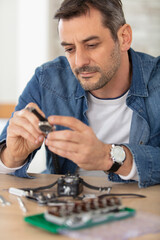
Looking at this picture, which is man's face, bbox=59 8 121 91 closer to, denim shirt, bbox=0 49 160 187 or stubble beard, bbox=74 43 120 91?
stubble beard, bbox=74 43 120 91

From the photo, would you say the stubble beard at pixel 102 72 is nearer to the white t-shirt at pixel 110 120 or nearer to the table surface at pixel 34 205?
the white t-shirt at pixel 110 120

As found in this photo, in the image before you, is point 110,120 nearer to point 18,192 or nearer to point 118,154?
point 118,154

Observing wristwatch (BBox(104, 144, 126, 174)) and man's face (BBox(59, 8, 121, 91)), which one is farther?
man's face (BBox(59, 8, 121, 91))

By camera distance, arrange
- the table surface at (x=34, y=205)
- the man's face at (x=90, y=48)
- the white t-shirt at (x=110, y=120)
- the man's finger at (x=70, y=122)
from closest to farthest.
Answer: the table surface at (x=34, y=205)
the man's finger at (x=70, y=122)
the man's face at (x=90, y=48)
the white t-shirt at (x=110, y=120)

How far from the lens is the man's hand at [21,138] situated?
123 centimetres

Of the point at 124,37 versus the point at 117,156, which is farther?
the point at 124,37

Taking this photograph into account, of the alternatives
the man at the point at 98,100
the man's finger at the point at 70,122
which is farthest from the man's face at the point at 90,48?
the man's finger at the point at 70,122

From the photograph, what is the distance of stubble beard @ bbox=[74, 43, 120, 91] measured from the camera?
1.58 metres

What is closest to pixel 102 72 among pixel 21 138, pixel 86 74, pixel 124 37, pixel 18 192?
pixel 86 74

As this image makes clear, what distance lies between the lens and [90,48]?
155cm

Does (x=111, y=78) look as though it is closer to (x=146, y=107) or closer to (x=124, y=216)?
(x=146, y=107)

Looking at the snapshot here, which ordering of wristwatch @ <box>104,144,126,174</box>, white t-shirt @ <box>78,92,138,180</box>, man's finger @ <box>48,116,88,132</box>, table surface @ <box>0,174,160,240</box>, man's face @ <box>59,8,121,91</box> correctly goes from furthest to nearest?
white t-shirt @ <box>78,92,138,180</box>, man's face @ <box>59,8,121,91</box>, wristwatch @ <box>104,144,126,174</box>, man's finger @ <box>48,116,88,132</box>, table surface @ <box>0,174,160,240</box>

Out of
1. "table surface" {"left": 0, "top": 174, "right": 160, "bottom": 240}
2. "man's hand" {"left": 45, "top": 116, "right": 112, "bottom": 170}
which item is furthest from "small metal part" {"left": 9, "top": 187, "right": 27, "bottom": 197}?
"man's hand" {"left": 45, "top": 116, "right": 112, "bottom": 170}

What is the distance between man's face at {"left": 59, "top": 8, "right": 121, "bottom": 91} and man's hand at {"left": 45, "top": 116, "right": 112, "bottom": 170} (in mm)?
492
